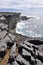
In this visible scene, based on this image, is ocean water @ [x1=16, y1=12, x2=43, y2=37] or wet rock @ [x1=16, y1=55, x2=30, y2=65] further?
ocean water @ [x1=16, y1=12, x2=43, y2=37]

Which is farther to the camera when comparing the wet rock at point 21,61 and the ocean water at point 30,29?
the ocean water at point 30,29

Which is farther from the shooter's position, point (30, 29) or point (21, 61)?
point (30, 29)

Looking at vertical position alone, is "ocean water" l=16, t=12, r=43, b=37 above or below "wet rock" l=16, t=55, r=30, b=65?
below

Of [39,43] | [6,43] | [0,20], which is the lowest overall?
[0,20]

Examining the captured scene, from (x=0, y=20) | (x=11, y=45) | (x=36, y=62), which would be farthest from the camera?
(x=0, y=20)

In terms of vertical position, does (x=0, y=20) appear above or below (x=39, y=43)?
below

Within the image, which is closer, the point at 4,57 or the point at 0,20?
the point at 4,57

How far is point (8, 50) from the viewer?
23.9m

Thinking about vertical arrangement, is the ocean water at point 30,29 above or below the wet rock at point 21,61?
below

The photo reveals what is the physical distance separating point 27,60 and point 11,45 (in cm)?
630

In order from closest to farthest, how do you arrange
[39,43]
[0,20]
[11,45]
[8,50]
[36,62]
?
1. [36,62]
2. [8,50]
3. [11,45]
4. [39,43]
5. [0,20]

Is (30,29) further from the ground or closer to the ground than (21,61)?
closer to the ground

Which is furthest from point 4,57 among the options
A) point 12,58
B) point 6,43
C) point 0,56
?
point 6,43

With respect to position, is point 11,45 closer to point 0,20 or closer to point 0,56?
point 0,56
